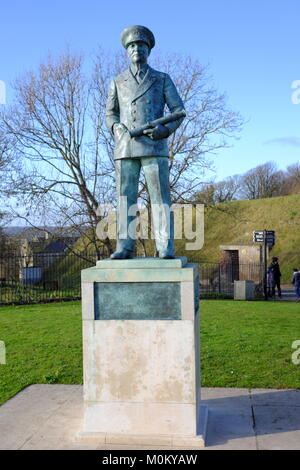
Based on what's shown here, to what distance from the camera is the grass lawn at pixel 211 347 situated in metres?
7.59

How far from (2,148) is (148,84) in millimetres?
19690

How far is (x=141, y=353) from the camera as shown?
196 inches

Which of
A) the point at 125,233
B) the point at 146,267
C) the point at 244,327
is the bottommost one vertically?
the point at 244,327

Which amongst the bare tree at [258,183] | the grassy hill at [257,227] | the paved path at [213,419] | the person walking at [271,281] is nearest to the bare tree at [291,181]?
the bare tree at [258,183]

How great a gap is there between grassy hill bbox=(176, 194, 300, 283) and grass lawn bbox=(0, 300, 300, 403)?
56.0ft

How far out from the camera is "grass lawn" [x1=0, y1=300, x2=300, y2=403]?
7.59 m

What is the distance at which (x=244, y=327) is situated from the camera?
12.3 m

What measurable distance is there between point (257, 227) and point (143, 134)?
32.2 m

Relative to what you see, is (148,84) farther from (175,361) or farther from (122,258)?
(175,361)

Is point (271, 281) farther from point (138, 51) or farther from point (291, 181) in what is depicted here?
point (291, 181)

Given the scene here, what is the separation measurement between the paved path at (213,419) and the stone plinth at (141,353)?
0.20m

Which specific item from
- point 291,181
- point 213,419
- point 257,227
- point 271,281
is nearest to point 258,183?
point 291,181

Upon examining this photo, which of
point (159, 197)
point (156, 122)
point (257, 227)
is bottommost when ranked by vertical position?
point (159, 197)
